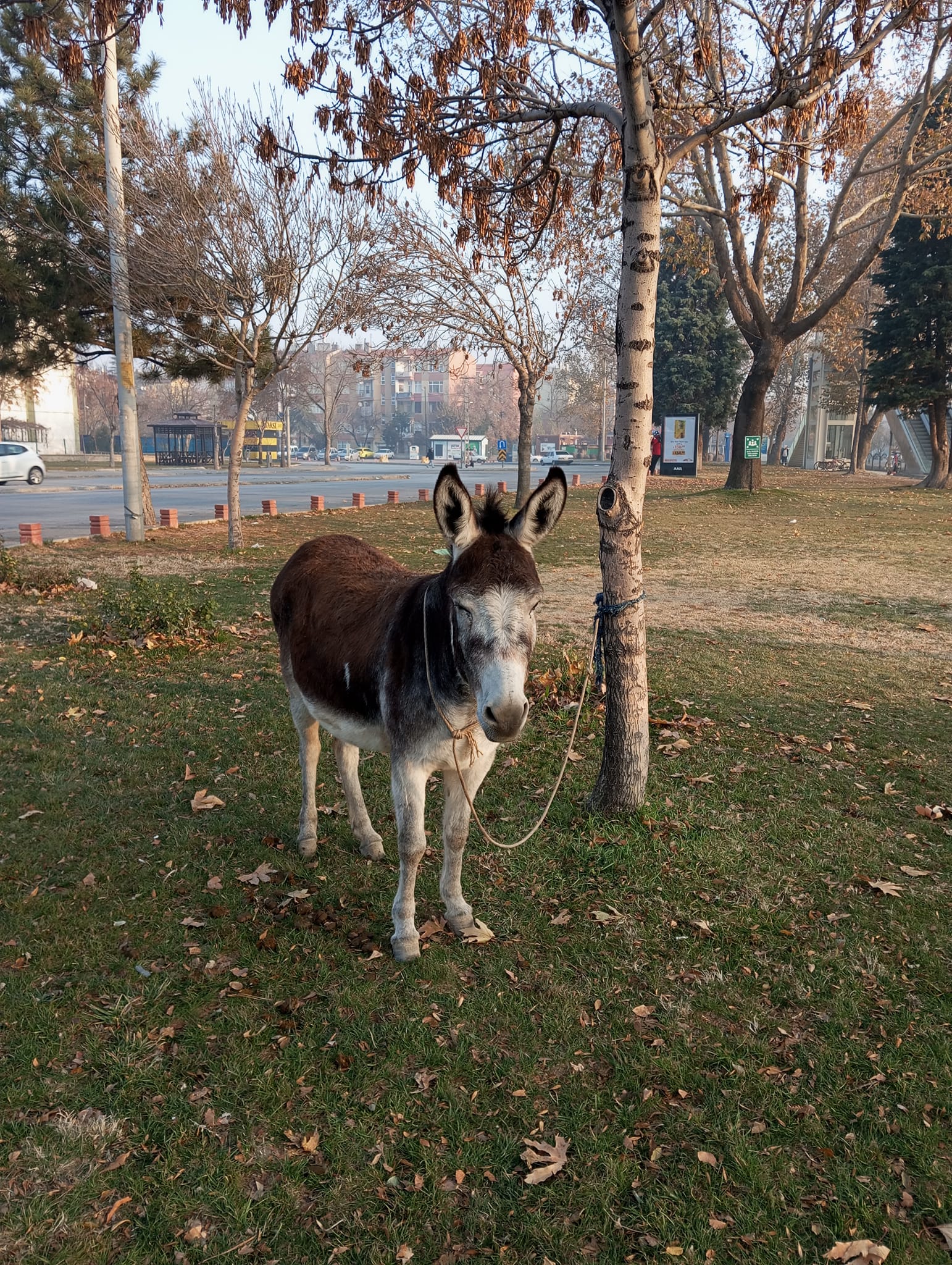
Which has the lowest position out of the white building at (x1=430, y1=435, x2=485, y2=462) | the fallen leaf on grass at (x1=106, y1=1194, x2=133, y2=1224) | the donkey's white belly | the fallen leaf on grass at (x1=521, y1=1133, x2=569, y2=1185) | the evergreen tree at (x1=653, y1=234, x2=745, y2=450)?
the fallen leaf on grass at (x1=106, y1=1194, x2=133, y2=1224)

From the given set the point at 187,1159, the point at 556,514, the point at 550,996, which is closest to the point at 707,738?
the point at 550,996

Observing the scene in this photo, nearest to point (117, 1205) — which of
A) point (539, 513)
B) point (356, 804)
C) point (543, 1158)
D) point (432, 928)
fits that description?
point (543, 1158)

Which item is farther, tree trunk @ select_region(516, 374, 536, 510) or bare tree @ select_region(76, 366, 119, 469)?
bare tree @ select_region(76, 366, 119, 469)

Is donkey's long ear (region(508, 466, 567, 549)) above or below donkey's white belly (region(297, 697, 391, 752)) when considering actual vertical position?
above

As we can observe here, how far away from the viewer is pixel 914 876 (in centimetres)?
495

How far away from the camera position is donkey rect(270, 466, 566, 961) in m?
3.23

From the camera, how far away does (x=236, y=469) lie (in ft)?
59.0

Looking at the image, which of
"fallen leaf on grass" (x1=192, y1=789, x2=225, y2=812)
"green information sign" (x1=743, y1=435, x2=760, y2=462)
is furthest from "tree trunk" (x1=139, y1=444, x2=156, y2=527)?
"green information sign" (x1=743, y1=435, x2=760, y2=462)

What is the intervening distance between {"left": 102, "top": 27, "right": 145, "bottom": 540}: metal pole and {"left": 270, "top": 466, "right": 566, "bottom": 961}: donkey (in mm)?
13493

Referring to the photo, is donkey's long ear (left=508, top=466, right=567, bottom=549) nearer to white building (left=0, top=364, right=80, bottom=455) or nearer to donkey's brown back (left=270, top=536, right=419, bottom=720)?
donkey's brown back (left=270, top=536, right=419, bottom=720)

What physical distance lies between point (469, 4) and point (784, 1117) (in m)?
7.06

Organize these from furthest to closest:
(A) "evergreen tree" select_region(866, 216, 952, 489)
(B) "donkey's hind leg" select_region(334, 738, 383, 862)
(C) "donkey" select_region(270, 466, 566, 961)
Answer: (A) "evergreen tree" select_region(866, 216, 952, 489)
(B) "donkey's hind leg" select_region(334, 738, 383, 862)
(C) "donkey" select_region(270, 466, 566, 961)

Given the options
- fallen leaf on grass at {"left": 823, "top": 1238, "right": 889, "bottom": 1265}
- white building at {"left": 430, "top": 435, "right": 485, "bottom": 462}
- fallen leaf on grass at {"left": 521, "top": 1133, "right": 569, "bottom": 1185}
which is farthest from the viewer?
white building at {"left": 430, "top": 435, "right": 485, "bottom": 462}

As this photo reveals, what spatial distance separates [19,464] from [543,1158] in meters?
40.5
